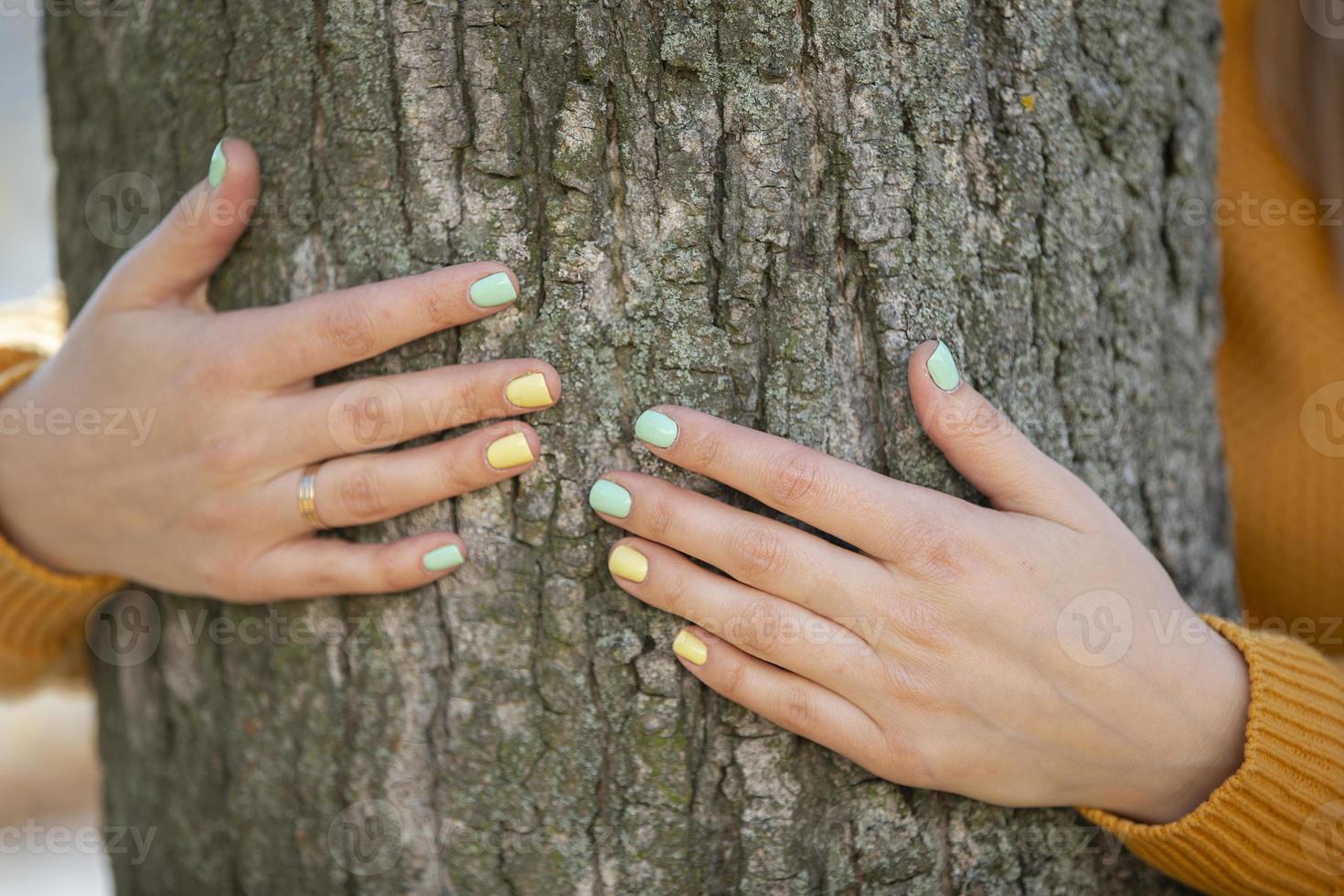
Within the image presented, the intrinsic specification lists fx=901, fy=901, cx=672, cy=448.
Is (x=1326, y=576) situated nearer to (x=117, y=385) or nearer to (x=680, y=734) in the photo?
(x=680, y=734)

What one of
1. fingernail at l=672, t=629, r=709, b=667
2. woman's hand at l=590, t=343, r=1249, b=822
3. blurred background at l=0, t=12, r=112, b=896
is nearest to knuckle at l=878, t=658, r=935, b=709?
woman's hand at l=590, t=343, r=1249, b=822

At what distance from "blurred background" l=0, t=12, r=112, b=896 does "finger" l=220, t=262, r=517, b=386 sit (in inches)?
85.7

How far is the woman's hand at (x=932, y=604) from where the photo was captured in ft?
3.66

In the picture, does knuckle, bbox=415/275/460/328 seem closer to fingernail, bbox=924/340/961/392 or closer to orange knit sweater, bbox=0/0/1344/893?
fingernail, bbox=924/340/961/392

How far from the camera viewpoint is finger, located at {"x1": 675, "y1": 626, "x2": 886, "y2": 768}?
3.79ft

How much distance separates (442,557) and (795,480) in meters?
0.50

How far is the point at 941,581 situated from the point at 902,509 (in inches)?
3.9

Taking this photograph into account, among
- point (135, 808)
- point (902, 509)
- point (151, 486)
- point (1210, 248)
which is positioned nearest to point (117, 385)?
point (151, 486)

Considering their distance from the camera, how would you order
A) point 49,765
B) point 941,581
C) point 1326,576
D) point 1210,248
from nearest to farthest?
point 941,581 → point 1210,248 → point 1326,576 → point 49,765

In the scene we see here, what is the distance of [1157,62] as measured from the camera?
1397 millimetres

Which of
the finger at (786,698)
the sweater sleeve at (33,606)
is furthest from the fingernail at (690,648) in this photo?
the sweater sleeve at (33,606)

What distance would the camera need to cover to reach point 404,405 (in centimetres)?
118

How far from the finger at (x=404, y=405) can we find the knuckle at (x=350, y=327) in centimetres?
5

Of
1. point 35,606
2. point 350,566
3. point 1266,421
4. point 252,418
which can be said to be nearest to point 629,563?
point 350,566
